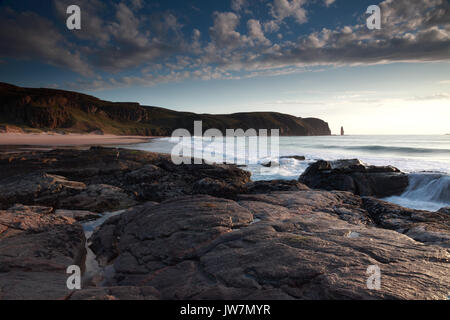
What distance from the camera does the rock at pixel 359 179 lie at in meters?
13.0

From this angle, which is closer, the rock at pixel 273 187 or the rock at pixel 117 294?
the rock at pixel 117 294

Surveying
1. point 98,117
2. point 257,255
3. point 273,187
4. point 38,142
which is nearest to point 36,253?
point 257,255

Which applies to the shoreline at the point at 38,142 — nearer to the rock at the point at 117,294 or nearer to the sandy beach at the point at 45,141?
the sandy beach at the point at 45,141

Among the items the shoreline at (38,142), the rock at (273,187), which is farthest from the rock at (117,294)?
the shoreline at (38,142)

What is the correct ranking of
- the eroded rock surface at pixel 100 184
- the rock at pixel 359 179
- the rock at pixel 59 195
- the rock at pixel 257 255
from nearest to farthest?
the rock at pixel 257 255
the rock at pixel 59 195
the eroded rock surface at pixel 100 184
the rock at pixel 359 179

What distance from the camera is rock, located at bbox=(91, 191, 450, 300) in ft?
9.92

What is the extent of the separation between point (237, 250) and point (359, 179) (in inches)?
485

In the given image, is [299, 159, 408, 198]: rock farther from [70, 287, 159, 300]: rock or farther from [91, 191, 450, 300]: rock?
[70, 287, 159, 300]: rock

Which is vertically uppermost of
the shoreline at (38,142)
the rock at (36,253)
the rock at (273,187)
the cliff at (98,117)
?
the cliff at (98,117)

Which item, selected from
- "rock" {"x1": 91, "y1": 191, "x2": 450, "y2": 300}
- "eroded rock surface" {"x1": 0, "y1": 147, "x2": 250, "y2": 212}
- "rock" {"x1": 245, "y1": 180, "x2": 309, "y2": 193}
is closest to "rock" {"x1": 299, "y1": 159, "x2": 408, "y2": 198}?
"eroded rock surface" {"x1": 0, "y1": 147, "x2": 250, "y2": 212}

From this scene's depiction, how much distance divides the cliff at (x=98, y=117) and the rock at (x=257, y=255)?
253 ft

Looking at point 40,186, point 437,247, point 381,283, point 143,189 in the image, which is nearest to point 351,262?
point 381,283

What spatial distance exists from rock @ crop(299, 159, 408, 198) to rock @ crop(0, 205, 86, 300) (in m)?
13.0

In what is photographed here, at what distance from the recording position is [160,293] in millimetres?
3180
